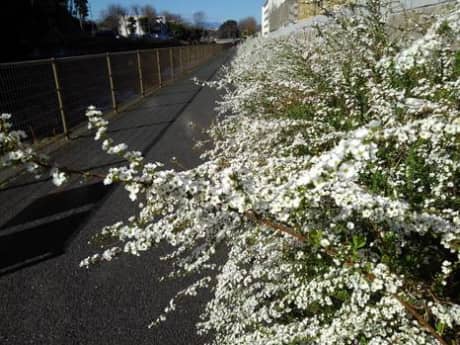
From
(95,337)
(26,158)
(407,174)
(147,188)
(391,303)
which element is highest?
(26,158)

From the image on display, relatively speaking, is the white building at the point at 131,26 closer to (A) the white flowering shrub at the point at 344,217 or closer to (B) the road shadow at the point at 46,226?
(B) the road shadow at the point at 46,226

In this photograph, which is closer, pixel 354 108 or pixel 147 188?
pixel 147 188

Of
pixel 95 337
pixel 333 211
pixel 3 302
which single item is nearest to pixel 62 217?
pixel 3 302

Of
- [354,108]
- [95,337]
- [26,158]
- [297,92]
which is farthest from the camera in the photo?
[297,92]

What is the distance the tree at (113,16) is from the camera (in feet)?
294

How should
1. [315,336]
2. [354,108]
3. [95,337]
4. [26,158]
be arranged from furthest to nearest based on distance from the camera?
[354,108] → [95,337] → [315,336] → [26,158]

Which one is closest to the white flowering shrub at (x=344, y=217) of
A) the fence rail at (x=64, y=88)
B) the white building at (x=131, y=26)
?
the fence rail at (x=64, y=88)

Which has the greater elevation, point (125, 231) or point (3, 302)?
point (125, 231)

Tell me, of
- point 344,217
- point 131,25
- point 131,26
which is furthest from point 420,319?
point 131,25

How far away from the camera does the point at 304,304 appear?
1.88 metres

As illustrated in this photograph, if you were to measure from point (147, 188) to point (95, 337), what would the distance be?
1.86 meters

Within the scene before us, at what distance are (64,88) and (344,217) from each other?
901 centimetres

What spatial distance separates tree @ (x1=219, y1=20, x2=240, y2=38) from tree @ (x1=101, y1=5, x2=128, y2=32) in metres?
27.8

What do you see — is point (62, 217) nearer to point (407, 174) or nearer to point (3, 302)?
point (3, 302)
